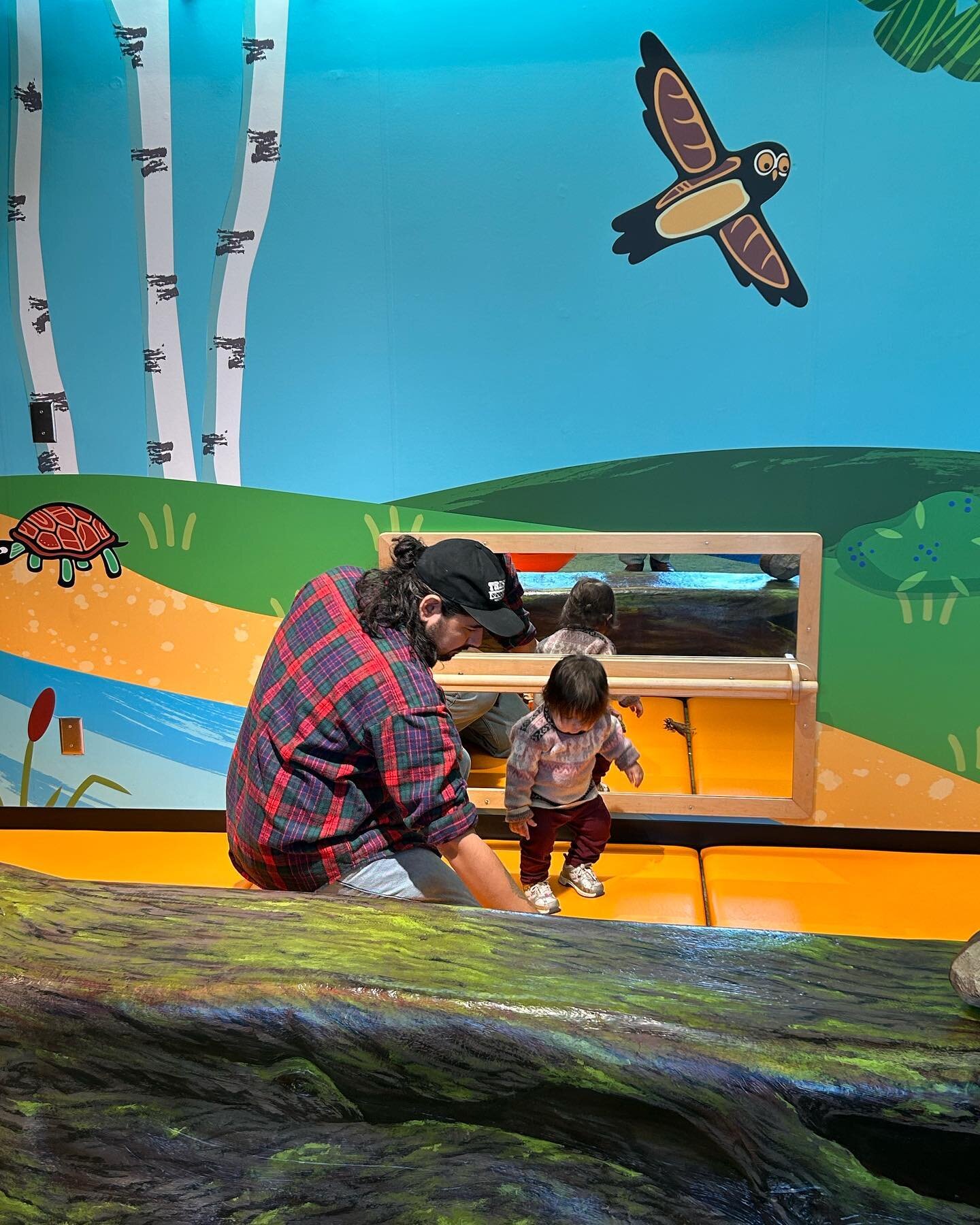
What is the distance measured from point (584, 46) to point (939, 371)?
149 centimetres

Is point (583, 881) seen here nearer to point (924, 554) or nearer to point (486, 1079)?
point (924, 554)

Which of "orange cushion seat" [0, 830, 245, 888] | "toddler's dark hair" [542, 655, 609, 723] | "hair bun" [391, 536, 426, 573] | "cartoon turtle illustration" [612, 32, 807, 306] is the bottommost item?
"orange cushion seat" [0, 830, 245, 888]

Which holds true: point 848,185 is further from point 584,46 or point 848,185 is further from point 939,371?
point 584,46

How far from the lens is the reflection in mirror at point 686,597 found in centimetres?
325

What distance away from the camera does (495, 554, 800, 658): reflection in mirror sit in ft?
10.7

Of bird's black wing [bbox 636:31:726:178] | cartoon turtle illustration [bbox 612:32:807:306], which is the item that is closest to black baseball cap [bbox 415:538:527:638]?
cartoon turtle illustration [bbox 612:32:807:306]

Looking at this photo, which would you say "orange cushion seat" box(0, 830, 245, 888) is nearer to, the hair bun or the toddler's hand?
the toddler's hand

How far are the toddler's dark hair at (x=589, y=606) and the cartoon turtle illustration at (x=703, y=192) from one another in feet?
3.46

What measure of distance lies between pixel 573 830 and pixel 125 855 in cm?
159

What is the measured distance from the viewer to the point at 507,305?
10.6 ft

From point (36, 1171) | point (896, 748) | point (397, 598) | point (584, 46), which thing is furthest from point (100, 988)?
point (584, 46)

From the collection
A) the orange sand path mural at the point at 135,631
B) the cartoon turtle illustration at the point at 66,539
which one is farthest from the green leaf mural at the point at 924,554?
the cartoon turtle illustration at the point at 66,539

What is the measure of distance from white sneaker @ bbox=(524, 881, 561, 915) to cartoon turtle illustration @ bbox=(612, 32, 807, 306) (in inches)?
76.9

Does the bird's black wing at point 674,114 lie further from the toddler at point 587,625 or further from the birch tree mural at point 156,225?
the birch tree mural at point 156,225
